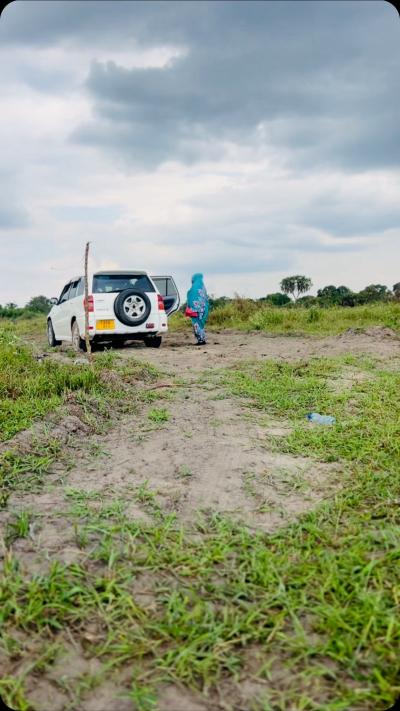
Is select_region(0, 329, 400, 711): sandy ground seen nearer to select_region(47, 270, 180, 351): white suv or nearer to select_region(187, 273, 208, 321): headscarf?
select_region(47, 270, 180, 351): white suv

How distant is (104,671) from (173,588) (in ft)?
1.70

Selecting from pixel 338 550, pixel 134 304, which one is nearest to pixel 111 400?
pixel 338 550

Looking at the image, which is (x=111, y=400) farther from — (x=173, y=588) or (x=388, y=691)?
(x=388, y=691)

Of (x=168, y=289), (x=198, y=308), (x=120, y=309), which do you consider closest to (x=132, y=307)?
(x=120, y=309)

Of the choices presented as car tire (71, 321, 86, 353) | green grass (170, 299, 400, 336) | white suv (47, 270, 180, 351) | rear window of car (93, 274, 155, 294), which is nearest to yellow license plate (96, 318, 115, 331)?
white suv (47, 270, 180, 351)

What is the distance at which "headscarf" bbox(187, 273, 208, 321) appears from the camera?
41.4ft

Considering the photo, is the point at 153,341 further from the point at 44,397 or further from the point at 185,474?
the point at 185,474

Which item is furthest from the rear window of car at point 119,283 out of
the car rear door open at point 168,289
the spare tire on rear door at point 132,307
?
the car rear door open at point 168,289

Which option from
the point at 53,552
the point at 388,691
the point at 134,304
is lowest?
the point at 388,691

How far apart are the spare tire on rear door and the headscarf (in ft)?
4.92

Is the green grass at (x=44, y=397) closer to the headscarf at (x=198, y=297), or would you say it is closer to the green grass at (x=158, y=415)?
the green grass at (x=158, y=415)

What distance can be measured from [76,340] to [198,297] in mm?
2670

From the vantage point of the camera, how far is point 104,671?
7.67ft

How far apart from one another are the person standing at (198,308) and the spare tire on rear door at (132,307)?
1.45 meters
